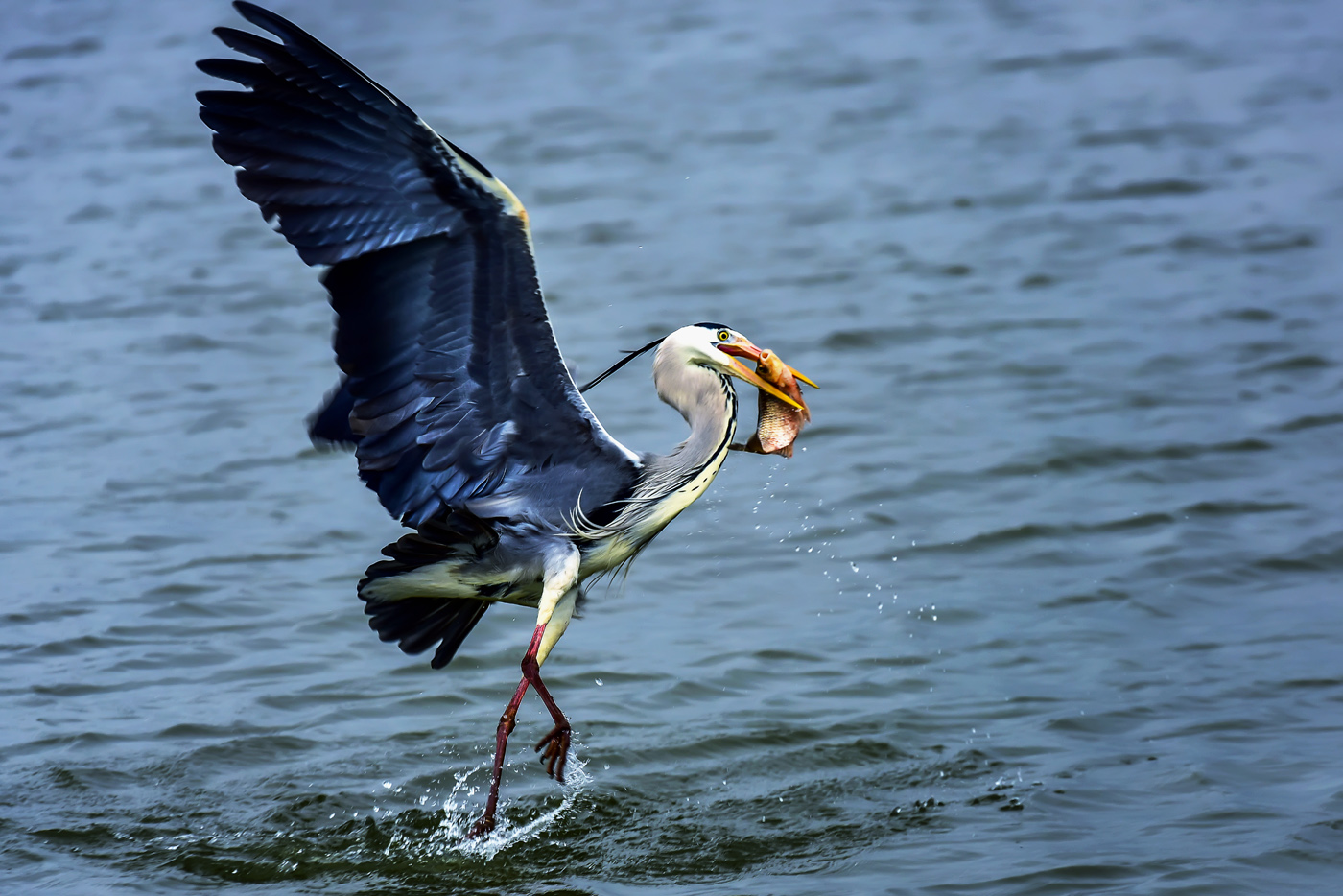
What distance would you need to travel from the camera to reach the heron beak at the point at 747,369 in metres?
5.54

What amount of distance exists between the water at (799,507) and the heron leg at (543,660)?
279 millimetres

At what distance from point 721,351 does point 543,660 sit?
1.24 metres

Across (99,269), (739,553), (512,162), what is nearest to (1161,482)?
(739,553)

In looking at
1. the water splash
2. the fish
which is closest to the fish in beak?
the fish

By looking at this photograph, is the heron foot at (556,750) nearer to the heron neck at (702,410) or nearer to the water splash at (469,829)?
the water splash at (469,829)

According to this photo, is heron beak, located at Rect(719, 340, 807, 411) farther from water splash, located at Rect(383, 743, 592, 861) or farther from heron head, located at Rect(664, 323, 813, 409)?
water splash, located at Rect(383, 743, 592, 861)

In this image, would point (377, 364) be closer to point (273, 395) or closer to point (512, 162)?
point (273, 395)

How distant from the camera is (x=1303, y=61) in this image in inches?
560

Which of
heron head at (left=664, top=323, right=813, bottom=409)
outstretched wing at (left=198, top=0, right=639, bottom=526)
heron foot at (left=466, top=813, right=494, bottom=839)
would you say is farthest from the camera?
heron head at (left=664, top=323, right=813, bottom=409)

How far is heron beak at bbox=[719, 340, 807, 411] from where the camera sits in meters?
5.54

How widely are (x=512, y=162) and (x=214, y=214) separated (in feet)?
8.32

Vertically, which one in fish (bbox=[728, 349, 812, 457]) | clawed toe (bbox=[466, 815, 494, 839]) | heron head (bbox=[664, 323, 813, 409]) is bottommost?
clawed toe (bbox=[466, 815, 494, 839])

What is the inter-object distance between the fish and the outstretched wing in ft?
1.84

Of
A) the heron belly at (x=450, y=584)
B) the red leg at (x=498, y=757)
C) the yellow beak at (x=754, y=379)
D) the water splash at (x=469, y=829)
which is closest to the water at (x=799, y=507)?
the water splash at (x=469, y=829)
